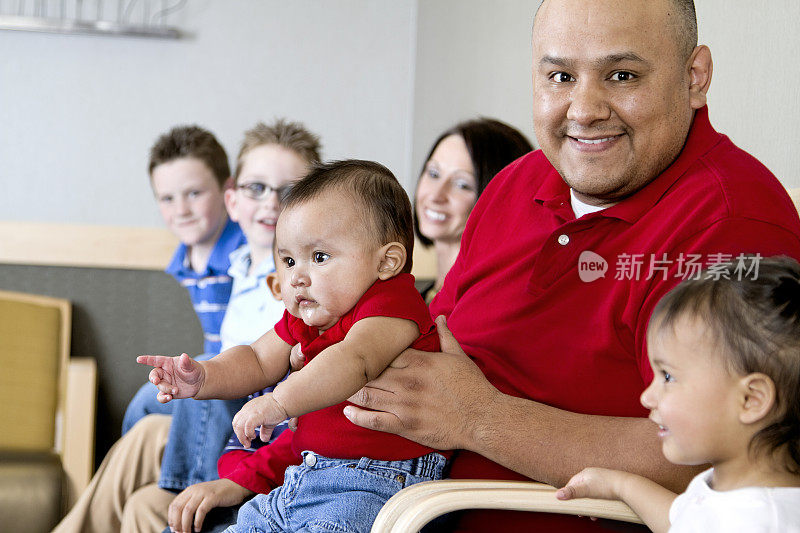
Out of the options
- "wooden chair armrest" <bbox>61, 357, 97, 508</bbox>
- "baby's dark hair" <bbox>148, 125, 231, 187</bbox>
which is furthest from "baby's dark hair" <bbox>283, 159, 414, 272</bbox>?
"wooden chair armrest" <bbox>61, 357, 97, 508</bbox>

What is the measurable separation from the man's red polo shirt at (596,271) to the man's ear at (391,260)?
208 millimetres

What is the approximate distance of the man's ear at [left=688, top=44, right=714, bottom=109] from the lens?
4.00 feet

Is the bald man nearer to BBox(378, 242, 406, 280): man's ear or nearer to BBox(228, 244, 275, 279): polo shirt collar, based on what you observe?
BBox(378, 242, 406, 280): man's ear

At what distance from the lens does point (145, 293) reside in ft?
9.28

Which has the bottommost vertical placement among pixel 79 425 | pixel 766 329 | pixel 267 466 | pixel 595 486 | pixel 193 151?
pixel 79 425

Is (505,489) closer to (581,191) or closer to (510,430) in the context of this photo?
(510,430)

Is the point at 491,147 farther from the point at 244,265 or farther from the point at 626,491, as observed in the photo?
the point at 626,491

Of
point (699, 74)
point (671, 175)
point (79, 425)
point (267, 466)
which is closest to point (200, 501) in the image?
point (267, 466)

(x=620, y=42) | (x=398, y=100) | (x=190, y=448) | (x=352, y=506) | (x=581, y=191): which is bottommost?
(x=190, y=448)

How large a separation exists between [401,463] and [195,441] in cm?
86

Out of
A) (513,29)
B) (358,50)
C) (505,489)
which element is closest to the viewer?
(505,489)

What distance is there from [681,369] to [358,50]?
13.3ft

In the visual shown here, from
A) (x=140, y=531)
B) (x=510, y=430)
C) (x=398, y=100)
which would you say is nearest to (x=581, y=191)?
(x=510, y=430)

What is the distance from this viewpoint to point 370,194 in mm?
1257
